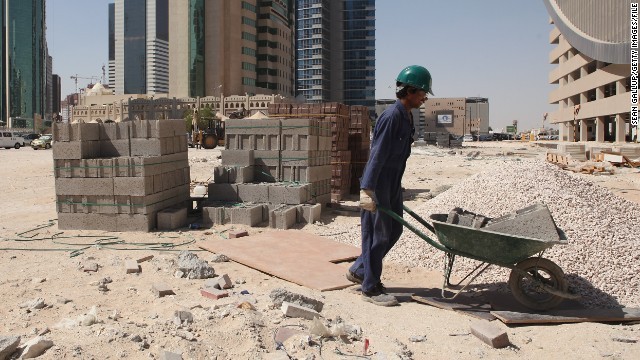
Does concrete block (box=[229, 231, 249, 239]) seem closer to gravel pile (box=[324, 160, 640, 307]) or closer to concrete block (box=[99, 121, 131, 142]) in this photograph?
gravel pile (box=[324, 160, 640, 307])

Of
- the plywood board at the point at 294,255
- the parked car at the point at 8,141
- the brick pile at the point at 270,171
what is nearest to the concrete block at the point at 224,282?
the plywood board at the point at 294,255

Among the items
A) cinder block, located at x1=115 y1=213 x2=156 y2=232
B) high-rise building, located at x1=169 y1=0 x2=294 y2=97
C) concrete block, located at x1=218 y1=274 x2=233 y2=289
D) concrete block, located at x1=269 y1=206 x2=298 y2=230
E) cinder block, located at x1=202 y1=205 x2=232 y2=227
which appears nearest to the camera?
concrete block, located at x1=218 y1=274 x2=233 y2=289

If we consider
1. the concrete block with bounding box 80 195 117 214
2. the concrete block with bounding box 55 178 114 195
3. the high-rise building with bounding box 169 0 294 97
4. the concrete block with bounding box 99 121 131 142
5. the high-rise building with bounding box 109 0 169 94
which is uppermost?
the high-rise building with bounding box 109 0 169 94

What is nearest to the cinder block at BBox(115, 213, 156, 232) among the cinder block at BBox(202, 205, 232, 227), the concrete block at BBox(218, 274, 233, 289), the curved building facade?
the cinder block at BBox(202, 205, 232, 227)

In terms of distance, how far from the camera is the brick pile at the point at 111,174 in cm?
778

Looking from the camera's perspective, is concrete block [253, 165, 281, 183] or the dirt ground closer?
the dirt ground

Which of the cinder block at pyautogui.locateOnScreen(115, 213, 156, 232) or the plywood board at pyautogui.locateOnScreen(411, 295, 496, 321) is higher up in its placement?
the cinder block at pyautogui.locateOnScreen(115, 213, 156, 232)

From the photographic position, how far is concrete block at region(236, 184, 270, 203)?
8908 millimetres

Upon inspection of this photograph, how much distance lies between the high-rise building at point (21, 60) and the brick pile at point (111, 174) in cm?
12445

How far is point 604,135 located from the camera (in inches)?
1561

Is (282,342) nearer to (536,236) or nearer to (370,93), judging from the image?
(536,236)

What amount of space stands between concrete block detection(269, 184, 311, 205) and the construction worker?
420 centimetres

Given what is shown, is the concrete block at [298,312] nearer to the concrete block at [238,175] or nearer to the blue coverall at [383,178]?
the blue coverall at [383,178]

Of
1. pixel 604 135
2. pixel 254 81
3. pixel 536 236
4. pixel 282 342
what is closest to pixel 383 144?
pixel 536 236
